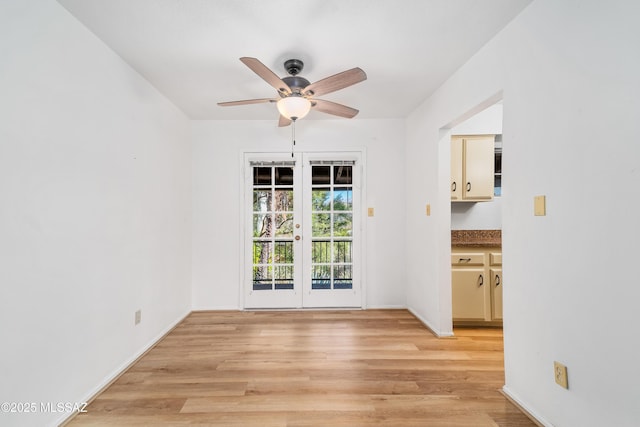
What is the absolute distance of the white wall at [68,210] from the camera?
1.51 m

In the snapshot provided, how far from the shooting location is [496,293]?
3221 millimetres

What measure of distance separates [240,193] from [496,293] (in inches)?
127

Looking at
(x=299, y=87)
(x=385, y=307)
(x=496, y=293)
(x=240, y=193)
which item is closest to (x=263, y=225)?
(x=240, y=193)

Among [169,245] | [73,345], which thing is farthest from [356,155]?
[73,345]

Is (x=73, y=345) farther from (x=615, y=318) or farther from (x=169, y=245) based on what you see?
(x=615, y=318)

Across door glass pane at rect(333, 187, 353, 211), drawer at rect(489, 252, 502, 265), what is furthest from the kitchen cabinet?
door glass pane at rect(333, 187, 353, 211)

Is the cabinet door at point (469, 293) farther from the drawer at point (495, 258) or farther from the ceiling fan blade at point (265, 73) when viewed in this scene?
the ceiling fan blade at point (265, 73)

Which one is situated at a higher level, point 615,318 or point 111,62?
point 111,62

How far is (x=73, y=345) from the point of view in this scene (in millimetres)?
1882

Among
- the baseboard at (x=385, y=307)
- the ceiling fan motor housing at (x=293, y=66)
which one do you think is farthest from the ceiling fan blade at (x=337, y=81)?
the baseboard at (x=385, y=307)

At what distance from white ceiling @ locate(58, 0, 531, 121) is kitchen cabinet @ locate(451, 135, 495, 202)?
2.63 feet

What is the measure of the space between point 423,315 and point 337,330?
40.5 inches

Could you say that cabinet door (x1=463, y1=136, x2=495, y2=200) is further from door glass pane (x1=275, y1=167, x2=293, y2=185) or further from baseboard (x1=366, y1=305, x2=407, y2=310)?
door glass pane (x1=275, y1=167, x2=293, y2=185)

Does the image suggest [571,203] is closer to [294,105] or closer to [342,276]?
[294,105]
